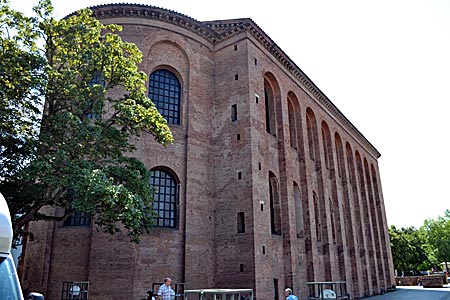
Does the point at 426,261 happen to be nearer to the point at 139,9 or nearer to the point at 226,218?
the point at 226,218

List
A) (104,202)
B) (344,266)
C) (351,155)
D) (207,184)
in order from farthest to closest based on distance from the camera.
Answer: (351,155) → (344,266) → (207,184) → (104,202)

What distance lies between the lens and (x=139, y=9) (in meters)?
18.5

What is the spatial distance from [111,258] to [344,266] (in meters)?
16.9

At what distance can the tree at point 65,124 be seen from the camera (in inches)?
389

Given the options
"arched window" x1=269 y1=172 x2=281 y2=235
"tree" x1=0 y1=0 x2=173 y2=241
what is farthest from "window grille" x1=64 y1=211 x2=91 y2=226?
"arched window" x1=269 y1=172 x2=281 y2=235

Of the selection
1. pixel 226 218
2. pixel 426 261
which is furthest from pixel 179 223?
pixel 426 261

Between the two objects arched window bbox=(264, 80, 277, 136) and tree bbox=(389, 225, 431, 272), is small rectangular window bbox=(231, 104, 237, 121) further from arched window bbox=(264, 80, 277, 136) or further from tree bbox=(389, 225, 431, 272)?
tree bbox=(389, 225, 431, 272)

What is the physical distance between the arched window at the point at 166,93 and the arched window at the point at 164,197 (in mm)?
2867

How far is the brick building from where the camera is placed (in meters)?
15.0

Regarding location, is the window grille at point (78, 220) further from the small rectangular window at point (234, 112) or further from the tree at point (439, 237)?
the tree at point (439, 237)

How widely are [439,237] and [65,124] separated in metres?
60.3

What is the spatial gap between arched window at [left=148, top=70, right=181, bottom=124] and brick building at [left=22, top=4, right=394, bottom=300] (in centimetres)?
6

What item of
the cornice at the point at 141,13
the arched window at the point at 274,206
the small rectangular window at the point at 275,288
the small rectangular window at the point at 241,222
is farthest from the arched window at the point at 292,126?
the cornice at the point at 141,13

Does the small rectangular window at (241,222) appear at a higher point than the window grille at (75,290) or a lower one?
higher
